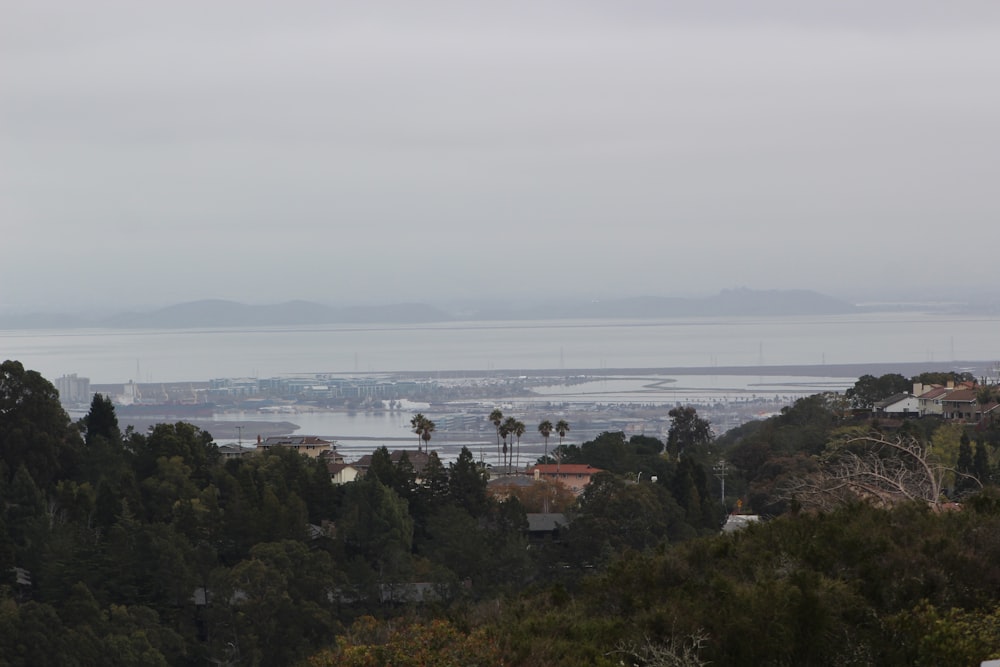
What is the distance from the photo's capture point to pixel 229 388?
156 meters

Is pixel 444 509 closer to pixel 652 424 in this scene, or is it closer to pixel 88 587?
pixel 88 587

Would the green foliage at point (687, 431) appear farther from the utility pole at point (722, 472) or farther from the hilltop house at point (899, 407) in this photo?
the utility pole at point (722, 472)

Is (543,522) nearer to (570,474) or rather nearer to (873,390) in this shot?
(570,474)

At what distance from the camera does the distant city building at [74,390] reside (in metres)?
138

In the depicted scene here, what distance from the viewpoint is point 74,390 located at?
139 m

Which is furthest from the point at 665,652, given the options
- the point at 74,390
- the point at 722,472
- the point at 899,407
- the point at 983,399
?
the point at 74,390

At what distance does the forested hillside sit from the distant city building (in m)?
A: 93.6

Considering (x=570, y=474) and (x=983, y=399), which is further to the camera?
(x=983, y=399)

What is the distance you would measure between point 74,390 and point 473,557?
112 metres

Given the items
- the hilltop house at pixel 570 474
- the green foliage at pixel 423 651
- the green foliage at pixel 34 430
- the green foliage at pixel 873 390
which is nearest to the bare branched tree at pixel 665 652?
the green foliage at pixel 423 651

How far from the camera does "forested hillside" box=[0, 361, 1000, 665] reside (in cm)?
1211

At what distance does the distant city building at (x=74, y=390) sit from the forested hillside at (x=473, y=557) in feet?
307

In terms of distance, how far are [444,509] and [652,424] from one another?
75623mm

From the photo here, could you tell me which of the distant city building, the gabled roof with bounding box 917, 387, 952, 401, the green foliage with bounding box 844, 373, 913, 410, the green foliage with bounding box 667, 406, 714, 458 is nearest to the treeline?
the green foliage with bounding box 667, 406, 714, 458
